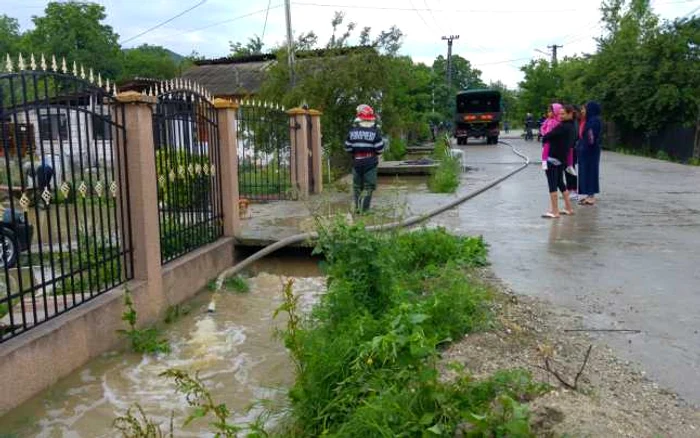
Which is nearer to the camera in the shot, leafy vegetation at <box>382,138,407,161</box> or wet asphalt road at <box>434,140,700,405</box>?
wet asphalt road at <box>434,140,700,405</box>

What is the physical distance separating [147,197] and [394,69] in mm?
12620

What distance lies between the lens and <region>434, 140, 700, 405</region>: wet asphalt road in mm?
4145

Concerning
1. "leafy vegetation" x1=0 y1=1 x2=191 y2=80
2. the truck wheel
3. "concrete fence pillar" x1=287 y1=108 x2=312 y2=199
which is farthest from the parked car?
"leafy vegetation" x1=0 y1=1 x2=191 y2=80

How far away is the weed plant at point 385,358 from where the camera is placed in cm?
286

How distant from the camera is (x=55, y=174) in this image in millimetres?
4871

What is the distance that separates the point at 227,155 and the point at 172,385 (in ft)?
12.2

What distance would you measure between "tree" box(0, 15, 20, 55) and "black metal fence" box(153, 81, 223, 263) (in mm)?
57595

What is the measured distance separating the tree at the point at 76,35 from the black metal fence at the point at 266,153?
4808 cm

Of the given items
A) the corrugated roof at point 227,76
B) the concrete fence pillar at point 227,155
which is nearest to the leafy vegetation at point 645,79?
the corrugated roof at point 227,76

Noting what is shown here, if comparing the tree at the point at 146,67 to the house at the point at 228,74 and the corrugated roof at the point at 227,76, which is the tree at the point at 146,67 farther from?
the corrugated roof at the point at 227,76

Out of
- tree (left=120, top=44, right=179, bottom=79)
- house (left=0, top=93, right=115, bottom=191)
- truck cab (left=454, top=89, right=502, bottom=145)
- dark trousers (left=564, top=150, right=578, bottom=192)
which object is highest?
tree (left=120, top=44, right=179, bottom=79)

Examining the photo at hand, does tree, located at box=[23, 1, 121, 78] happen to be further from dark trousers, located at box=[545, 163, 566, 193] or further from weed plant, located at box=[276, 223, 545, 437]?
weed plant, located at box=[276, 223, 545, 437]

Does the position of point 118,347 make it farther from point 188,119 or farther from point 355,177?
point 355,177

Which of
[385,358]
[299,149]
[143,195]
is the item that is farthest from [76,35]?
[385,358]
